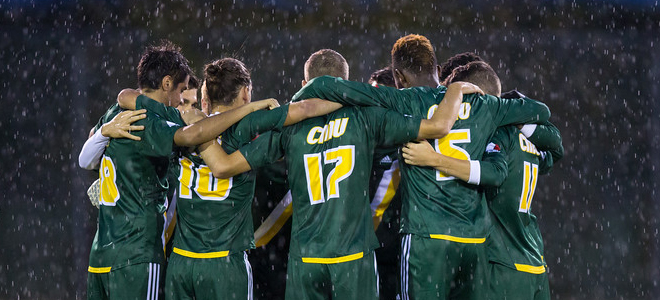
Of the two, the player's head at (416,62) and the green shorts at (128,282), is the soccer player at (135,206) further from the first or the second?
the player's head at (416,62)

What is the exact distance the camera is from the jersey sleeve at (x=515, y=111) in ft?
12.1

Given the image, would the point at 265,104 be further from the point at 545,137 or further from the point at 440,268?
the point at 545,137

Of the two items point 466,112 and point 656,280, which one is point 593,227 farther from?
point 466,112

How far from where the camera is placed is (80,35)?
641 cm

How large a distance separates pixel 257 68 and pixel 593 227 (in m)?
3.56

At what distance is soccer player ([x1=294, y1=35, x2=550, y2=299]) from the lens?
137 inches

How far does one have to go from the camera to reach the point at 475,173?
3.48 m

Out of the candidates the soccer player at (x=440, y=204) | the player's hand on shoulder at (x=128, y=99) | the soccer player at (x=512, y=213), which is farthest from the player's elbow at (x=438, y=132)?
the player's hand on shoulder at (x=128, y=99)

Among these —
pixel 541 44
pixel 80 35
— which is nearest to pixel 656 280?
pixel 541 44

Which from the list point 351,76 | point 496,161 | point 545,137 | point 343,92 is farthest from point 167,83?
point 351,76

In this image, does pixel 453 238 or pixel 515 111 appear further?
pixel 515 111

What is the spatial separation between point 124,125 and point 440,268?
70.8 inches

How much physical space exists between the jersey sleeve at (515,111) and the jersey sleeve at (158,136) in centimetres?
170

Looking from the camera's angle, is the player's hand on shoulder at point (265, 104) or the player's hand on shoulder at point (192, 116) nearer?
the player's hand on shoulder at point (265, 104)
